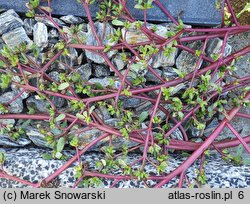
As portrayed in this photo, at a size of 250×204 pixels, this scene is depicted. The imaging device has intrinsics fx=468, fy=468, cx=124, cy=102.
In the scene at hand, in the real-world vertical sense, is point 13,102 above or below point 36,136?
above

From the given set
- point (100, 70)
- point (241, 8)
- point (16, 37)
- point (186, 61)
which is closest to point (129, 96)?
point (100, 70)

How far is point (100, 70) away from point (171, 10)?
38cm

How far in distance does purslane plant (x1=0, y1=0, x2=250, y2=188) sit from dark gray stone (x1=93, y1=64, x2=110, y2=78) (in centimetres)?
9

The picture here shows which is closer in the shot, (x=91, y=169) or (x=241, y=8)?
(x=91, y=169)

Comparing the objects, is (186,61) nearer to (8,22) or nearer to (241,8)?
(241,8)

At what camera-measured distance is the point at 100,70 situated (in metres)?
1.91

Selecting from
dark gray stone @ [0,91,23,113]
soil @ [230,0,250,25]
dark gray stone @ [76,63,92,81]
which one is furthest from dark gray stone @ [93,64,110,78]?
soil @ [230,0,250,25]

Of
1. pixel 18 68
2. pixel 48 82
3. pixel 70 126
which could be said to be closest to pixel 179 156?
pixel 70 126

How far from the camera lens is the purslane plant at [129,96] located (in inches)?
67.2

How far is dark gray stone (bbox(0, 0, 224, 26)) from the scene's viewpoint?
6.20 feet

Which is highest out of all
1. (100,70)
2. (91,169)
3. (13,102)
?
(100,70)

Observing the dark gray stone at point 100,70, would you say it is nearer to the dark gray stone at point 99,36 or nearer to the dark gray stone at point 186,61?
the dark gray stone at point 99,36

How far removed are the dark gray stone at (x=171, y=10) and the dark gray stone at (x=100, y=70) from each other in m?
0.21

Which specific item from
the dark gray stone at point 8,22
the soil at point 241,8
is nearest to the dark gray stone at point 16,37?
the dark gray stone at point 8,22
